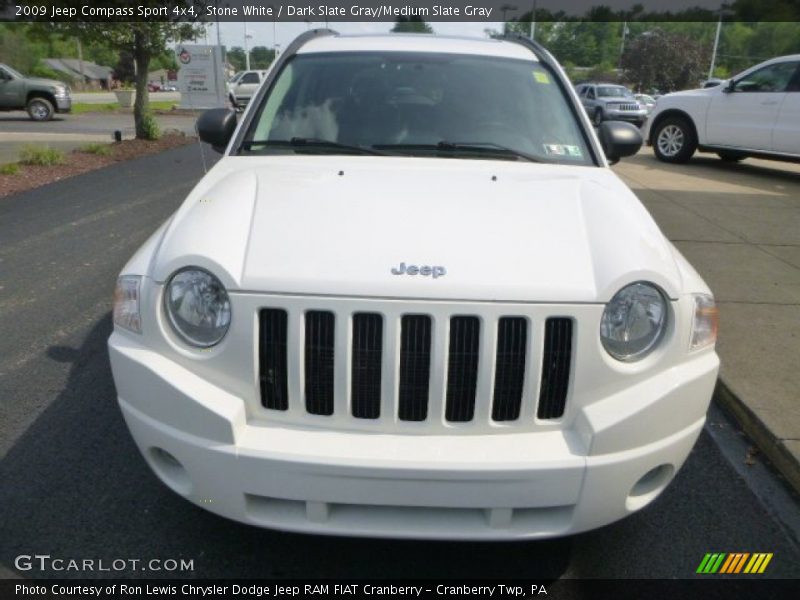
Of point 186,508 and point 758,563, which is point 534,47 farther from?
point 186,508

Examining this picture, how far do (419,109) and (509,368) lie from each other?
5.86ft

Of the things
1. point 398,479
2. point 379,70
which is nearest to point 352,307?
point 398,479

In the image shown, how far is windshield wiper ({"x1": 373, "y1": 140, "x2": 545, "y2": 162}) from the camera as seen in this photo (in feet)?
10.3

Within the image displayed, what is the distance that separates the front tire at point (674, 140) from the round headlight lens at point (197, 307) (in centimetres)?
1208

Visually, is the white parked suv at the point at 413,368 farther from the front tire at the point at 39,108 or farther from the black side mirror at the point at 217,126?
the front tire at the point at 39,108

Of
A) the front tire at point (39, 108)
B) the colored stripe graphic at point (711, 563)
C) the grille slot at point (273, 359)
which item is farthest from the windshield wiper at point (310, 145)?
the front tire at point (39, 108)

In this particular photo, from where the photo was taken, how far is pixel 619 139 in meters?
3.79


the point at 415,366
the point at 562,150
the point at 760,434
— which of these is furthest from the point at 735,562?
the point at 562,150

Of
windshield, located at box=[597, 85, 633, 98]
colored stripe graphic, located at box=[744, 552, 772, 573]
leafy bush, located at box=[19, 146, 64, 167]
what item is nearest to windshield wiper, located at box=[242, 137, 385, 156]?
colored stripe graphic, located at box=[744, 552, 772, 573]

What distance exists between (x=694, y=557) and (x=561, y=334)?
1196 mm

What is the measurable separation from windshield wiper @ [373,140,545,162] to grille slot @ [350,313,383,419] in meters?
1.36

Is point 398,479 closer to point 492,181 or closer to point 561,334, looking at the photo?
point 561,334

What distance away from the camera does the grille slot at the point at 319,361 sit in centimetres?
205

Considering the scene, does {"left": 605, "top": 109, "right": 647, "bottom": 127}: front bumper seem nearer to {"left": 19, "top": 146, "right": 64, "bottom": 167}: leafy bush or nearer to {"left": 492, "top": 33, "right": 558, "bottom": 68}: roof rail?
{"left": 19, "top": 146, "right": 64, "bottom": 167}: leafy bush
